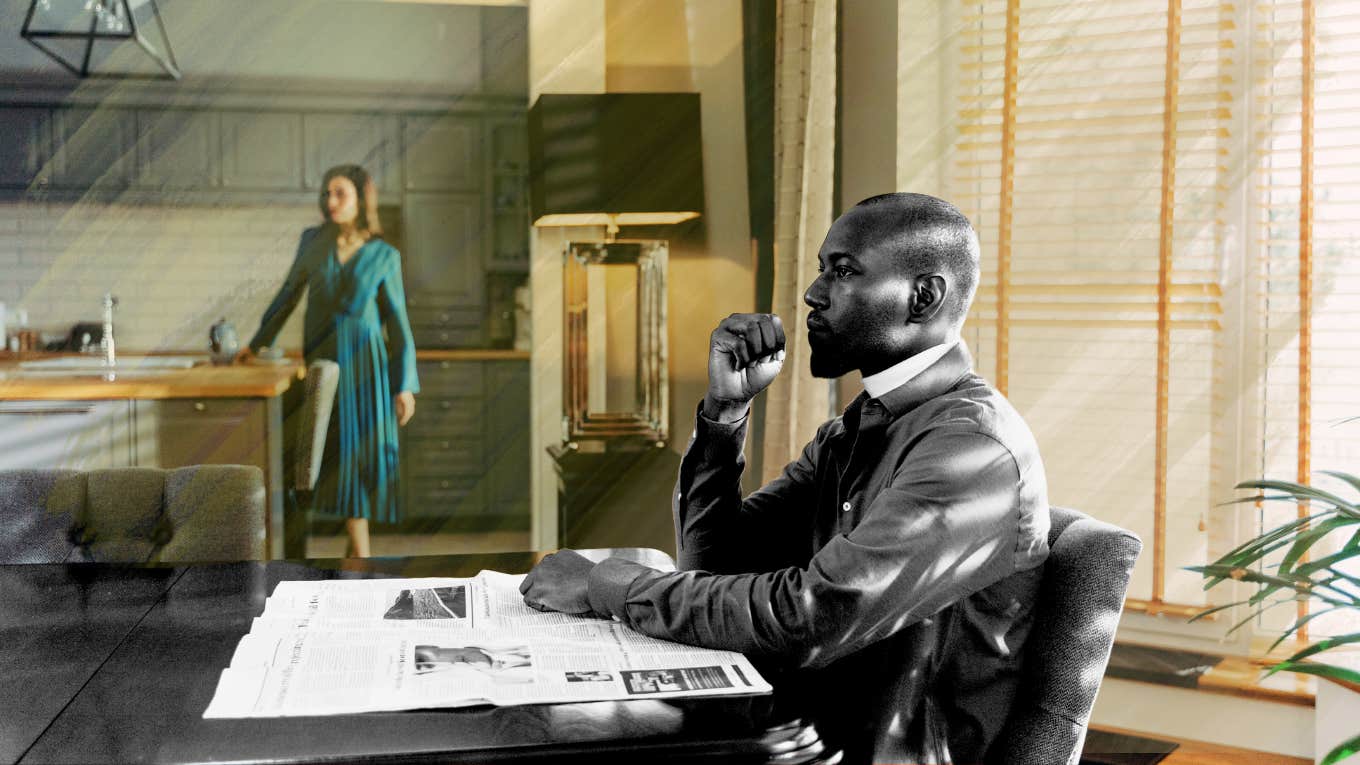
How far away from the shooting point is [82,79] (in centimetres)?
463

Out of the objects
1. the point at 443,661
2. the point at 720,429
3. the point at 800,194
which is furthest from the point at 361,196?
the point at 443,661

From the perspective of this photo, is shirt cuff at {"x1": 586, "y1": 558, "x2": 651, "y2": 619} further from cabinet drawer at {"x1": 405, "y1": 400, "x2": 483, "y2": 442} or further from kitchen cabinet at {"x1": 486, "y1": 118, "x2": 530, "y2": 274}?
kitchen cabinet at {"x1": 486, "y1": 118, "x2": 530, "y2": 274}

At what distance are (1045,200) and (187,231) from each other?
3.70m

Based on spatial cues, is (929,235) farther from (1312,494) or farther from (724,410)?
(1312,494)

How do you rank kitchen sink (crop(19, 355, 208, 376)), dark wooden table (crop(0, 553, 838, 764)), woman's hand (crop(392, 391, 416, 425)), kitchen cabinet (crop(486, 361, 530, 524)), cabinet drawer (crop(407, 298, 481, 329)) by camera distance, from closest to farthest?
dark wooden table (crop(0, 553, 838, 764))
kitchen sink (crop(19, 355, 208, 376))
woman's hand (crop(392, 391, 416, 425))
kitchen cabinet (crop(486, 361, 530, 524))
cabinet drawer (crop(407, 298, 481, 329))

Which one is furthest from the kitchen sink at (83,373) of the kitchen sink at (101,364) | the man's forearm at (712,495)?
the man's forearm at (712,495)

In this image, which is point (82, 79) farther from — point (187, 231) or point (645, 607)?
point (645, 607)

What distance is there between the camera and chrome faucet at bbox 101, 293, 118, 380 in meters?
4.42

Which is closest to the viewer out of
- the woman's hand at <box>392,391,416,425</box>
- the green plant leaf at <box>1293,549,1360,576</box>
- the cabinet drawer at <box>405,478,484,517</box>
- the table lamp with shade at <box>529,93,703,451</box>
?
the green plant leaf at <box>1293,549,1360,576</box>

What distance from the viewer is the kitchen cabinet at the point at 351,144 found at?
15.4 ft

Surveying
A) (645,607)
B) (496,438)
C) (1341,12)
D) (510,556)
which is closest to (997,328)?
(1341,12)

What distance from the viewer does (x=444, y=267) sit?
16.0 feet

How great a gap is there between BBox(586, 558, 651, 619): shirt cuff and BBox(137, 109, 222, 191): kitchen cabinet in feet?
13.6

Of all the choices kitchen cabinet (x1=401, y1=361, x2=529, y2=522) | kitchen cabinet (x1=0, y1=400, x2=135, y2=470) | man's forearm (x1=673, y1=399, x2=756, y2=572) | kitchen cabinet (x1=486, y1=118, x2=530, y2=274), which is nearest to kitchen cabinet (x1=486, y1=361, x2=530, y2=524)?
kitchen cabinet (x1=401, y1=361, x2=529, y2=522)
